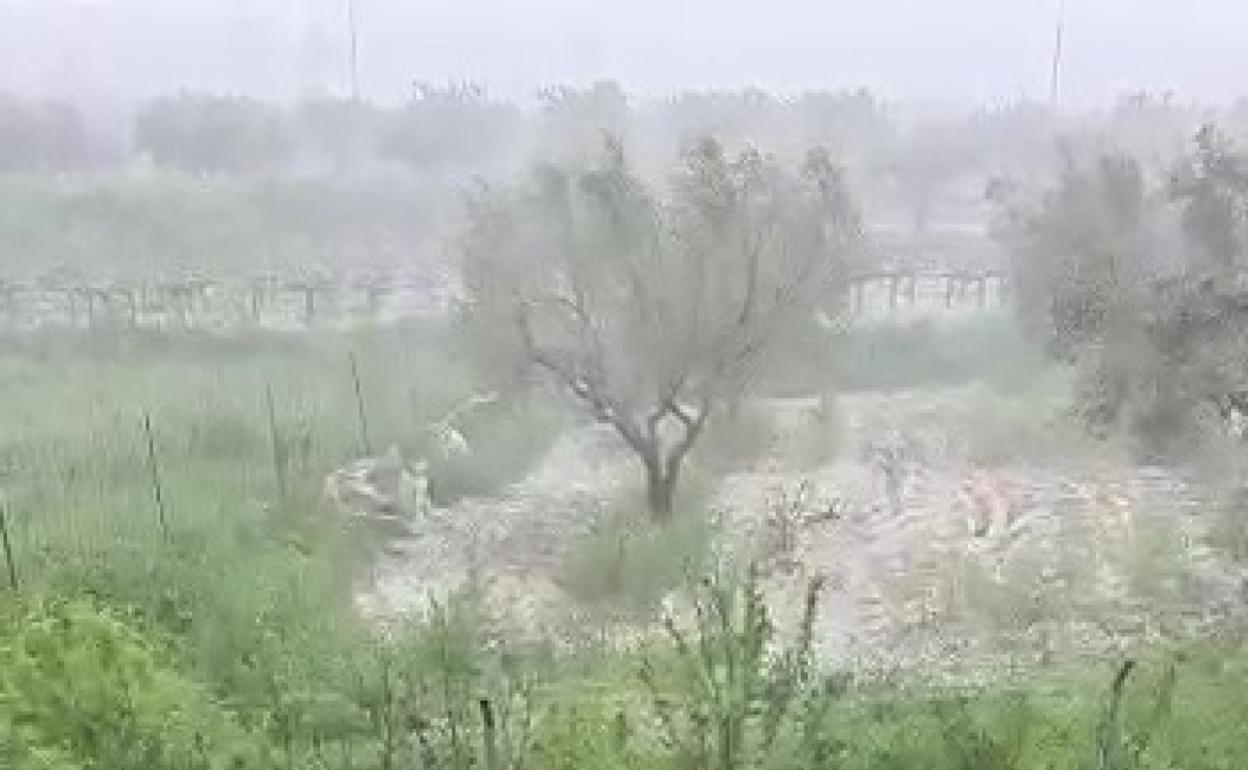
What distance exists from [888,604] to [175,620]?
10.7m

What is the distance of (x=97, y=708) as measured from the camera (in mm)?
13953

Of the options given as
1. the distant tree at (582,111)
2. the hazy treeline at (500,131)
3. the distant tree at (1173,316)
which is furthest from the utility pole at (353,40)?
the distant tree at (1173,316)

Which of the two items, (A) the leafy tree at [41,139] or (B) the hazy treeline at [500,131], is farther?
(A) the leafy tree at [41,139]

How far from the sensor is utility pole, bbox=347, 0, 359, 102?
116m

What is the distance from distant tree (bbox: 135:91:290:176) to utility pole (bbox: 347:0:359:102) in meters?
33.3

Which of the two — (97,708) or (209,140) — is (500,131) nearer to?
(209,140)

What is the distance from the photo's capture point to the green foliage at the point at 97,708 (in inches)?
531

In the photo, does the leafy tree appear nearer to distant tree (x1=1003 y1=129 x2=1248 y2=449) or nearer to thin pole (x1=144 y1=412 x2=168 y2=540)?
thin pole (x1=144 y1=412 x2=168 y2=540)

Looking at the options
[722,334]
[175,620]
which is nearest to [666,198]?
[722,334]

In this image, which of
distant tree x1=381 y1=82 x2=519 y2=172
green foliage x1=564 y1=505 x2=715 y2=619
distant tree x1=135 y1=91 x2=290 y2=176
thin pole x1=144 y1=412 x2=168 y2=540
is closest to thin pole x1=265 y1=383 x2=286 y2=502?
thin pole x1=144 y1=412 x2=168 y2=540

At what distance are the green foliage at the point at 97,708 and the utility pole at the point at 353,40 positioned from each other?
9254 centimetres

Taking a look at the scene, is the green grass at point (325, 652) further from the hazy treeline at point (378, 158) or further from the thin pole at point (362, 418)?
the hazy treeline at point (378, 158)

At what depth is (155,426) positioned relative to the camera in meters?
31.5

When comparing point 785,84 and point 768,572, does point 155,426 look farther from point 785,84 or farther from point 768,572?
point 785,84
